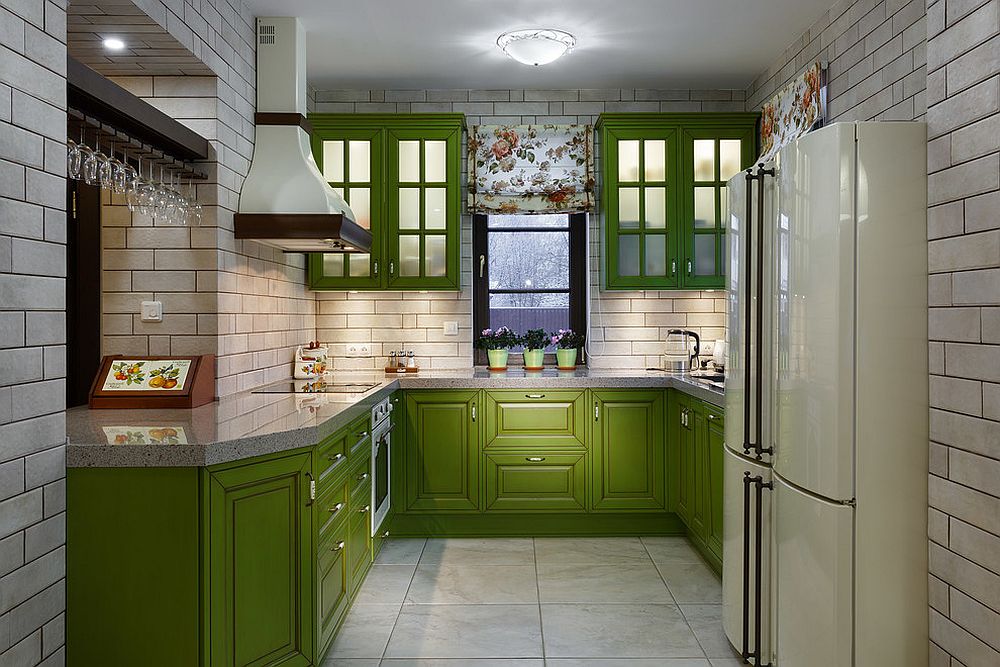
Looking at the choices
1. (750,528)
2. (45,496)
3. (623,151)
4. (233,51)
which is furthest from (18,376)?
(623,151)

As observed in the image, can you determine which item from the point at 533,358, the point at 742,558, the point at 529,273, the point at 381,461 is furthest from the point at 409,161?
the point at 742,558

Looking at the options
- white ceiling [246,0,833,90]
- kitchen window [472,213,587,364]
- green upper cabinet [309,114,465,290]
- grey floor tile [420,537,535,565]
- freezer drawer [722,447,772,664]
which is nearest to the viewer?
freezer drawer [722,447,772,664]

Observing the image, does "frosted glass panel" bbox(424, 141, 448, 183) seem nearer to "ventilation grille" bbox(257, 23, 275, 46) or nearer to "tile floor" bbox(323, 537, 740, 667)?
"ventilation grille" bbox(257, 23, 275, 46)

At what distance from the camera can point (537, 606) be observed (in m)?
3.45

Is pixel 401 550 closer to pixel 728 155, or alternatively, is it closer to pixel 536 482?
pixel 536 482

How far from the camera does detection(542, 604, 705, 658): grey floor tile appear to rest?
9.77 ft

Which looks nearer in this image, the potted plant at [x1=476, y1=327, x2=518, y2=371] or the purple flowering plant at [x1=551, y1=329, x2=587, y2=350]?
the potted plant at [x1=476, y1=327, x2=518, y2=371]

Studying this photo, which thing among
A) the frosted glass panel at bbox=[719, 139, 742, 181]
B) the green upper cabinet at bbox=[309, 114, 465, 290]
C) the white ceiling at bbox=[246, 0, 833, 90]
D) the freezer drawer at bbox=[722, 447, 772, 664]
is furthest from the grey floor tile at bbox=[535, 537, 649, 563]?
the white ceiling at bbox=[246, 0, 833, 90]

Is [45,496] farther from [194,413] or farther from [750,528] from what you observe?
[750,528]

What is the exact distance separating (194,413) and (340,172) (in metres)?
2.22

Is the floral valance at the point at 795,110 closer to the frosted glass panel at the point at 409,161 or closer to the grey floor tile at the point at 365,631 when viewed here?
the frosted glass panel at the point at 409,161

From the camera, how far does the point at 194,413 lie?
9.62 ft

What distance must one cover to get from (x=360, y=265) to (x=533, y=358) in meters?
1.22

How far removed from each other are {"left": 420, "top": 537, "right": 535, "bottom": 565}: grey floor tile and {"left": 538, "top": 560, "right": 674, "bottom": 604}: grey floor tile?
7.4 inches
